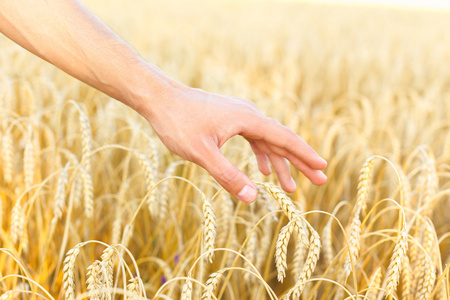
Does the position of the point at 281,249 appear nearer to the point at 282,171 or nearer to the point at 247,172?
the point at 282,171

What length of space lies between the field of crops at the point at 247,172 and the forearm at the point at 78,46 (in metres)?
0.17

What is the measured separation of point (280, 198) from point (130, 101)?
0.30 meters

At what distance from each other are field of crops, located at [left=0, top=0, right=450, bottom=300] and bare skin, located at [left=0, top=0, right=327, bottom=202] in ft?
0.26

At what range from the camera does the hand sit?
0.79m

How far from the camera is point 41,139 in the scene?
1698 millimetres

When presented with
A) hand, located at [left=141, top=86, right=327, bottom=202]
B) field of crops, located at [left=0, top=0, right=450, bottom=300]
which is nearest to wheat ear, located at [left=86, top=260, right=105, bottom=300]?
field of crops, located at [left=0, top=0, right=450, bottom=300]

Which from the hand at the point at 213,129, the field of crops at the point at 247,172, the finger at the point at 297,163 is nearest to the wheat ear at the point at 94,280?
the field of crops at the point at 247,172

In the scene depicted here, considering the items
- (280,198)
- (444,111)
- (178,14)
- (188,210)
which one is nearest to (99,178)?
(188,210)

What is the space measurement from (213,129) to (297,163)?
0.57 ft

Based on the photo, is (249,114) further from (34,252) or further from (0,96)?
(0,96)

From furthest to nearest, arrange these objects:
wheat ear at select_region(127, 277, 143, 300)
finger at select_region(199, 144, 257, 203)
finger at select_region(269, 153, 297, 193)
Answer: finger at select_region(269, 153, 297, 193), finger at select_region(199, 144, 257, 203), wheat ear at select_region(127, 277, 143, 300)

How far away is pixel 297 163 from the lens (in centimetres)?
89

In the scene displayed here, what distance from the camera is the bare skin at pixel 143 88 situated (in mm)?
804

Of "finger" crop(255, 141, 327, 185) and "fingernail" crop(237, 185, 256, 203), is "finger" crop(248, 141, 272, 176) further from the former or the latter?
"fingernail" crop(237, 185, 256, 203)
